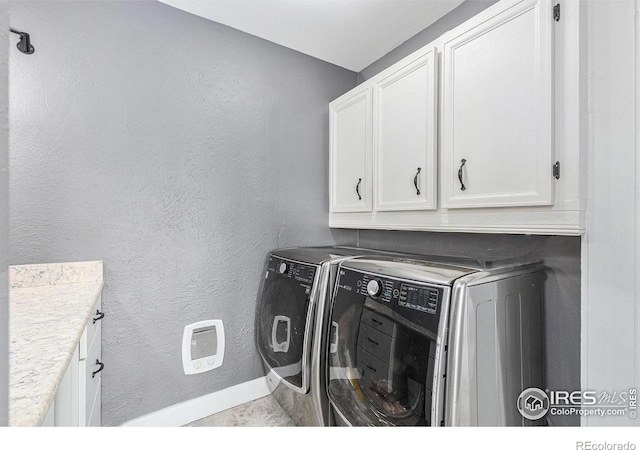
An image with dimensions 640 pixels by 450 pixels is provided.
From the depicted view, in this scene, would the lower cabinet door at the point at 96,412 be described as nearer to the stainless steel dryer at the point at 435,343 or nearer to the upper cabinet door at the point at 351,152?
the stainless steel dryer at the point at 435,343

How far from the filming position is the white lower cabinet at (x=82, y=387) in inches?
27.8

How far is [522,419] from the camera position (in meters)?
0.98

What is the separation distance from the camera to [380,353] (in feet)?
3.32

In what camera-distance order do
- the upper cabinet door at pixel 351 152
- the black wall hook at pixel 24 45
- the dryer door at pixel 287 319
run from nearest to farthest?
the black wall hook at pixel 24 45
the dryer door at pixel 287 319
the upper cabinet door at pixel 351 152

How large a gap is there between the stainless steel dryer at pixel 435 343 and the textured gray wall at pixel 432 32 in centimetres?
118

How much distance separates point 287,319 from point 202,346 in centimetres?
50

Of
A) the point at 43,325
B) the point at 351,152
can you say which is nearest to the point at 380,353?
the point at 43,325

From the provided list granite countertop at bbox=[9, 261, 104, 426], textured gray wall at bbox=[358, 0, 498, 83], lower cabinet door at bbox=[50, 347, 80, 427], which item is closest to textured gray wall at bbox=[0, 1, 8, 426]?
granite countertop at bbox=[9, 261, 104, 426]

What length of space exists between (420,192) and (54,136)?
60.3 inches

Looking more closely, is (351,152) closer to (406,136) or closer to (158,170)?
(406,136)

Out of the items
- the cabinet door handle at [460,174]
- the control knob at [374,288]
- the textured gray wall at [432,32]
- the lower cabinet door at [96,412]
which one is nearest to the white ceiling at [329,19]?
the textured gray wall at [432,32]

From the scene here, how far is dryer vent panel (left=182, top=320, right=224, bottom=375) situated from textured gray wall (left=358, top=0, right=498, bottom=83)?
181 centimetres
